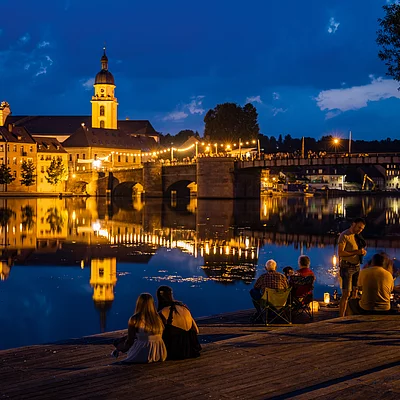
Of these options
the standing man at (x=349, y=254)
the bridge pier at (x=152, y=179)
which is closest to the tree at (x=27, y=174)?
the bridge pier at (x=152, y=179)

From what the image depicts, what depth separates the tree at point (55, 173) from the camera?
12106cm

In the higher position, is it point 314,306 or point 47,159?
point 47,159

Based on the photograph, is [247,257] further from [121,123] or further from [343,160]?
[121,123]

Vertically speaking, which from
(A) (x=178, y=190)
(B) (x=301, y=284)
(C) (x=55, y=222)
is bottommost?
(B) (x=301, y=284)

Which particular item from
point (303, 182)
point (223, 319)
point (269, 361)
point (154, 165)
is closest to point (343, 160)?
point (154, 165)

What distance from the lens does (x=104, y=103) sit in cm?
16712

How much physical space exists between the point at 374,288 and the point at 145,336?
5.21 meters

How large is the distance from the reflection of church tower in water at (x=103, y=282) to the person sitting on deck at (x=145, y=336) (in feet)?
21.9

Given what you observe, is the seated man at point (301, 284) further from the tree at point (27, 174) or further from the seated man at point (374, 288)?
the tree at point (27, 174)

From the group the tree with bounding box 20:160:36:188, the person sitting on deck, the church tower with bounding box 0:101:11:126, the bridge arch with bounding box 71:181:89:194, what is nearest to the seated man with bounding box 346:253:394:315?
the person sitting on deck

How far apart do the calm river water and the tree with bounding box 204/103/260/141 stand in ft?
183

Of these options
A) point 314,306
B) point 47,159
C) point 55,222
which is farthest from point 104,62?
point 314,306

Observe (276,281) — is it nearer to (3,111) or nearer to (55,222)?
(55,222)

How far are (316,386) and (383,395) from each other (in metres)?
0.85
